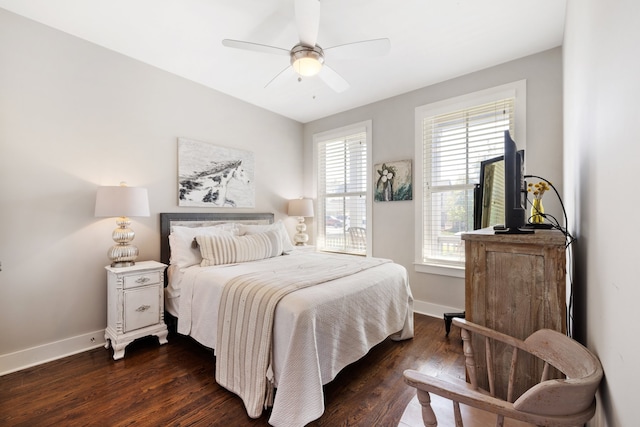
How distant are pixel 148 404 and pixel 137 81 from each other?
292 cm

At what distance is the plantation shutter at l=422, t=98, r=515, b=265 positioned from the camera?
9.73 feet

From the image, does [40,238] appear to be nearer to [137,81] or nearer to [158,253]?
[158,253]

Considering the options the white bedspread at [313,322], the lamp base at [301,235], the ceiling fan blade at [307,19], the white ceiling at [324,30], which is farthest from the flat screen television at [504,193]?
the lamp base at [301,235]

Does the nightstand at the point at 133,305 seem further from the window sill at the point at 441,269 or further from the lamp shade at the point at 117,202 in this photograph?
the window sill at the point at 441,269

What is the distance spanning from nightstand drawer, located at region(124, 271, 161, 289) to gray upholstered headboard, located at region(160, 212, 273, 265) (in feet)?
1.55

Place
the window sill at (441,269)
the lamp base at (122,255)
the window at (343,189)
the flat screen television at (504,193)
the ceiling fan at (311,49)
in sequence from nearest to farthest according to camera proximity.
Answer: the flat screen television at (504,193)
the ceiling fan at (311,49)
the lamp base at (122,255)
the window sill at (441,269)
the window at (343,189)

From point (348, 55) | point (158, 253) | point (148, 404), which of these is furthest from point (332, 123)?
point (148, 404)

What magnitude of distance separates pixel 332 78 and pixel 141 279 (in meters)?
2.49

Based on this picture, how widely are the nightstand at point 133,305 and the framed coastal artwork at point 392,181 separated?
274 cm

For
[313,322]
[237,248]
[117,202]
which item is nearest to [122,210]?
[117,202]

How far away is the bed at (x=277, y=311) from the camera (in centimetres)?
157

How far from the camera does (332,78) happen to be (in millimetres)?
2504

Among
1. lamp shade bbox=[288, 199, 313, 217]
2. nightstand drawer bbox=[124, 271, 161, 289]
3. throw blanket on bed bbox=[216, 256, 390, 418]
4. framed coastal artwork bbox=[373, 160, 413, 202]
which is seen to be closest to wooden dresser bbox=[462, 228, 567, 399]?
throw blanket on bed bbox=[216, 256, 390, 418]

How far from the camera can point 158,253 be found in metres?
3.00
